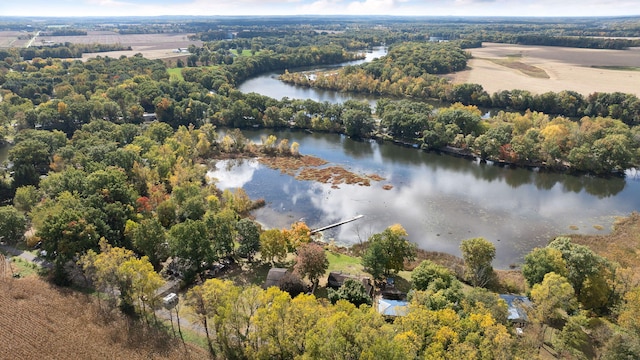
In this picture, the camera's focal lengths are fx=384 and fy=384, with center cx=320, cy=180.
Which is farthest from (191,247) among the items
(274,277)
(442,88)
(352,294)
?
(442,88)

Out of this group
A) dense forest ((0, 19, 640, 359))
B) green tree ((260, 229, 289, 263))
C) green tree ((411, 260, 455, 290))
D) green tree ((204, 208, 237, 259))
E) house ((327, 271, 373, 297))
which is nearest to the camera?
dense forest ((0, 19, 640, 359))

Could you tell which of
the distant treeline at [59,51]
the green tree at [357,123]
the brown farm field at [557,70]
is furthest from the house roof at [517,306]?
the distant treeline at [59,51]

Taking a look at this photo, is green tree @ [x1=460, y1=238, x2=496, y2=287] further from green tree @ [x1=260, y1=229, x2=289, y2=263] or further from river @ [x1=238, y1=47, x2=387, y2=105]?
river @ [x1=238, y1=47, x2=387, y2=105]

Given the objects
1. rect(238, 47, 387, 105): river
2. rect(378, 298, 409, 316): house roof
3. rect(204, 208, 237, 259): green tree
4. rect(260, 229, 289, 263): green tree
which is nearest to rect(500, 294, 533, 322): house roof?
rect(378, 298, 409, 316): house roof

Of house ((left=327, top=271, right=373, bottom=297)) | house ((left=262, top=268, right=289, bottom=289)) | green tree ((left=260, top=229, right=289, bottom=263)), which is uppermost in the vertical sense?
green tree ((left=260, top=229, right=289, bottom=263))

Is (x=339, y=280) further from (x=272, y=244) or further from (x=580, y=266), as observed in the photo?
(x=580, y=266)

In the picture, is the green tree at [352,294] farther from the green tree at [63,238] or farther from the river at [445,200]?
the green tree at [63,238]

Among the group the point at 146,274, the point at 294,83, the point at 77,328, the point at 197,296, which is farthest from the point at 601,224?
the point at 294,83
